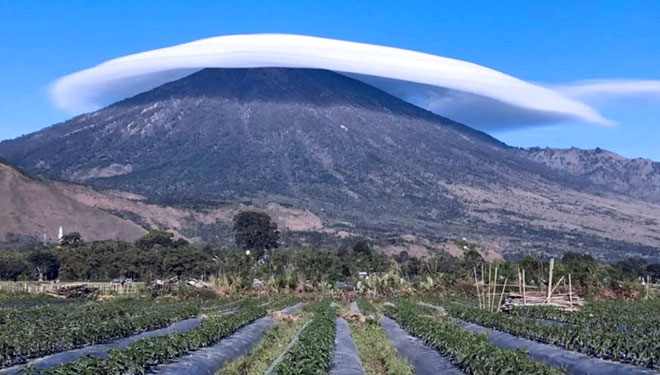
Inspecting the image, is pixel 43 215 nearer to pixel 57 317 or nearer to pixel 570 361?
pixel 57 317

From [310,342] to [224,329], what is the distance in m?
5.28

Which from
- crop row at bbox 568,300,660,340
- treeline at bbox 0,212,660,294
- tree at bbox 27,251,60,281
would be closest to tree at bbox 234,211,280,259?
treeline at bbox 0,212,660,294

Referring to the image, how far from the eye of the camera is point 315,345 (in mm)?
15469

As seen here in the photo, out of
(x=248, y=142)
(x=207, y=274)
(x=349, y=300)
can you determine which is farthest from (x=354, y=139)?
(x=349, y=300)

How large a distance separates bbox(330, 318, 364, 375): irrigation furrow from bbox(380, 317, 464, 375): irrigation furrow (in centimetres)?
110

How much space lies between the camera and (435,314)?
3139 centimetres

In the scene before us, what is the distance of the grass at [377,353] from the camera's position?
1720 cm

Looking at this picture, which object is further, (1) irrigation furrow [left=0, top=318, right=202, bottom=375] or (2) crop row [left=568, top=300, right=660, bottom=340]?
(2) crop row [left=568, top=300, right=660, bottom=340]

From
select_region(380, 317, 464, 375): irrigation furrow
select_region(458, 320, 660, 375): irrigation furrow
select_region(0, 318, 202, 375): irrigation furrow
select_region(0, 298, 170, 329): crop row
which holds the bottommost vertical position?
select_region(0, 298, 170, 329): crop row

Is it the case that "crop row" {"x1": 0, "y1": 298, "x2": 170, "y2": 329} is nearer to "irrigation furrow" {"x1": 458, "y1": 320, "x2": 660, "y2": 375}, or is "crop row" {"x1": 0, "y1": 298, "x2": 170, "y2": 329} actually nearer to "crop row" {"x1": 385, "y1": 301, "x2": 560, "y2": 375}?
"crop row" {"x1": 385, "y1": 301, "x2": 560, "y2": 375}

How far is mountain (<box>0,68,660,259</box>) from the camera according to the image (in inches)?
5079

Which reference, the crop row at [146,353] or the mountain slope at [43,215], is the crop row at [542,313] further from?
the mountain slope at [43,215]

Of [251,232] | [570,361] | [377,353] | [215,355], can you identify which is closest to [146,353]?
[215,355]

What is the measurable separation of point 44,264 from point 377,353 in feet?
148
